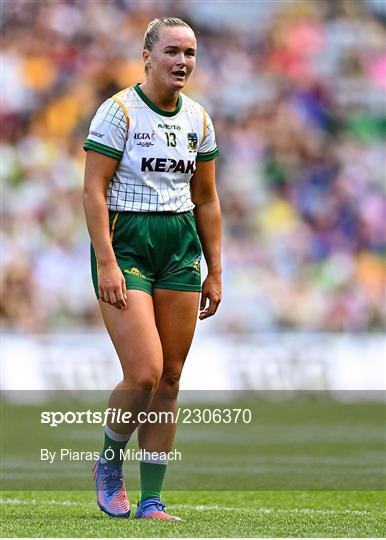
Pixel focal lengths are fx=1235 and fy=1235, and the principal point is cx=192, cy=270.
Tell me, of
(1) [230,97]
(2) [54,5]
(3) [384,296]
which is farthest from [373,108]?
(2) [54,5]

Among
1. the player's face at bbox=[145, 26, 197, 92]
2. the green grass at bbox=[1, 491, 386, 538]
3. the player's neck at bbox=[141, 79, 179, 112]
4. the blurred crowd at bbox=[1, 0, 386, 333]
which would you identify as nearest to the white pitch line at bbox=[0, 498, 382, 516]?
the green grass at bbox=[1, 491, 386, 538]

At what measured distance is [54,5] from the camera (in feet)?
61.1

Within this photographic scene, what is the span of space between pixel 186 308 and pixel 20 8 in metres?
13.8

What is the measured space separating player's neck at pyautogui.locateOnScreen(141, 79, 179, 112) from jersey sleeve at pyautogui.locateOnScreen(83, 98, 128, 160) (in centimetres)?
19

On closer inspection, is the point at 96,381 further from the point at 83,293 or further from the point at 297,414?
the point at 297,414

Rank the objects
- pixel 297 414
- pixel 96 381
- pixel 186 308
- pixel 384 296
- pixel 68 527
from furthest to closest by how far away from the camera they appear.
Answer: pixel 384 296 → pixel 96 381 → pixel 297 414 → pixel 186 308 → pixel 68 527

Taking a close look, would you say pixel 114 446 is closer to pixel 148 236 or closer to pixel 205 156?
pixel 148 236

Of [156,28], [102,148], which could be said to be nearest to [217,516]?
[102,148]

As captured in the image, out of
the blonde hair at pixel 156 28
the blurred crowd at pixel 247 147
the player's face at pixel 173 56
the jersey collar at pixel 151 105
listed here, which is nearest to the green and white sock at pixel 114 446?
the jersey collar at pixel 151 105

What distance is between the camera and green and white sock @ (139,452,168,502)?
555 cm

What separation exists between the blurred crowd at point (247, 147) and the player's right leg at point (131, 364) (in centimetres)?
1040

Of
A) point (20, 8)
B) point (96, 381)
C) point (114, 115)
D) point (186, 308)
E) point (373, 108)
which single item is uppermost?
point (114, 115)

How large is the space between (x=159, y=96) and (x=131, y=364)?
1183 mm

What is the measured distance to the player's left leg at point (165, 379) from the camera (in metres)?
5.49
